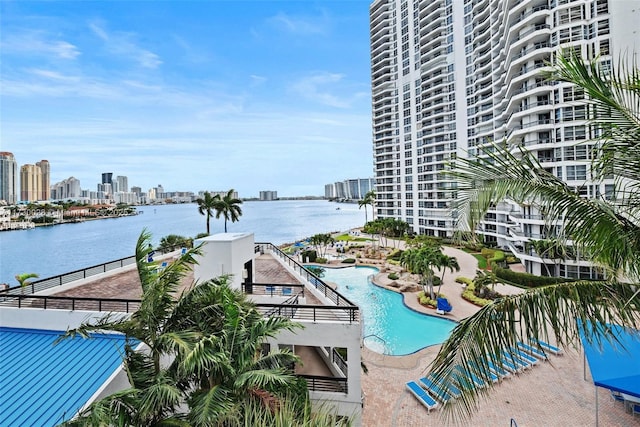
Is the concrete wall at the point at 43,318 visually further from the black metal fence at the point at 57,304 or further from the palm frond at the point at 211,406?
the palm frond at the point at 211,406

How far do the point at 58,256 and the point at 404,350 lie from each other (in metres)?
71.5

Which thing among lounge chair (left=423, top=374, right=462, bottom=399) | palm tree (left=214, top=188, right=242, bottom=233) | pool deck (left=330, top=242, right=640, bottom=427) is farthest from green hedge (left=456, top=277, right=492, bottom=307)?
palm tree (left=214, top=188, right=242, bottom=233)

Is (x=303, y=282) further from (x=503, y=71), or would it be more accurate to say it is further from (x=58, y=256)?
(x=58, y=256)

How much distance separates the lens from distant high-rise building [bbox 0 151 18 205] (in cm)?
14225

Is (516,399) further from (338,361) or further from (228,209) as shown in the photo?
(228,209)

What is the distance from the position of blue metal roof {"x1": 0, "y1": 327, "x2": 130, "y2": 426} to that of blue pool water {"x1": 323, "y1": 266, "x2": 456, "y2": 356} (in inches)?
540

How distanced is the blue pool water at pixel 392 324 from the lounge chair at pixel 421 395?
4.41 metres

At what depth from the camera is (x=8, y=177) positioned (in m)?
149

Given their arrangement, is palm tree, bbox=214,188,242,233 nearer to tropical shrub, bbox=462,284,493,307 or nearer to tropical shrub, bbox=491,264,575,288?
tropical shrub, bbox=462,284,493,307

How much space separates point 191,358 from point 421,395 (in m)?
10.5

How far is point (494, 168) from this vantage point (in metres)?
4.25

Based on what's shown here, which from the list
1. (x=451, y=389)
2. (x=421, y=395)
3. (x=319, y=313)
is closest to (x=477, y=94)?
(x=421, y=395)

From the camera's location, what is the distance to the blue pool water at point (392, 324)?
19.3 metres

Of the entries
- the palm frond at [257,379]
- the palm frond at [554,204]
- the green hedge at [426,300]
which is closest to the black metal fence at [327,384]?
the palm frond at [257,379]
